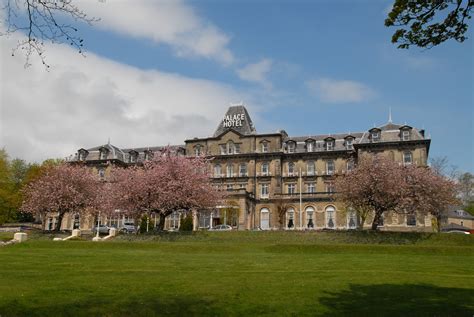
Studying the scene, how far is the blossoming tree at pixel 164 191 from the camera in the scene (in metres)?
50.5

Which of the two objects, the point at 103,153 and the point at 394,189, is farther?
the point at 103,153

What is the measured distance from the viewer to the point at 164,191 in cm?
5050

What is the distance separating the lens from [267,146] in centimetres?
7044

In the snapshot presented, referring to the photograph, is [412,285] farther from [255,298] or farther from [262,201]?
[262,201]

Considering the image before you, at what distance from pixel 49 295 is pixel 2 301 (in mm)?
1355

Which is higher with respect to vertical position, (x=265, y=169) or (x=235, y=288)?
(x=265, y=169)

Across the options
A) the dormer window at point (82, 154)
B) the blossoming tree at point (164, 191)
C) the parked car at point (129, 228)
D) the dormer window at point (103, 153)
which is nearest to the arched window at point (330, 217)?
the blossoming tree at point (164, 191)

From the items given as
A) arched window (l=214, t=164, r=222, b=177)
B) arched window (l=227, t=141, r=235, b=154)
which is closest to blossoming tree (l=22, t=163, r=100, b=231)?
arched window (l=214, t=164, r=222, b=177)

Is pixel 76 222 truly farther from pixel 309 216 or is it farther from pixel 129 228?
pixel 309 216

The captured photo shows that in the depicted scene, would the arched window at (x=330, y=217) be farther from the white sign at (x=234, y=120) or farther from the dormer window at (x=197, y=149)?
the dormer window at (x=197, y=149)

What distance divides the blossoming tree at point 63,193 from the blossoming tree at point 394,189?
32.1m

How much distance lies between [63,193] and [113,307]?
1893 inches

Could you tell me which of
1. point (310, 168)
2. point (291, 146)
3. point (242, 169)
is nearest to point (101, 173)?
point (242, 169)

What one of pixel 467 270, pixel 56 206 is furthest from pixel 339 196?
pixel 56 206
